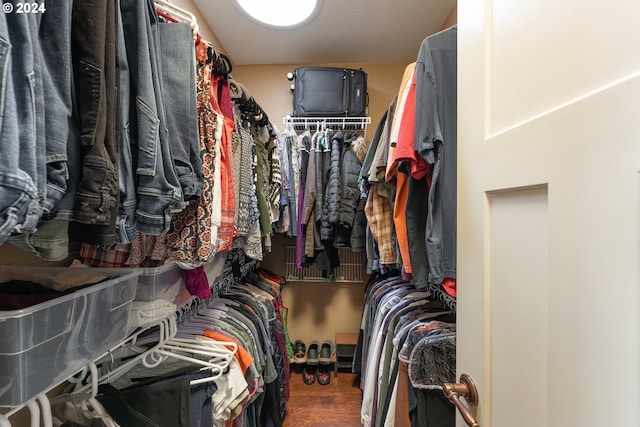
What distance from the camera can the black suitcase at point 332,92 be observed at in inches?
88.0

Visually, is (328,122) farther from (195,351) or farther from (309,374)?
(309,374)

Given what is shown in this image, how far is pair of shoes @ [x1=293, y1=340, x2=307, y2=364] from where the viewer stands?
2.45 m

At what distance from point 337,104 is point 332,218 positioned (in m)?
0.88

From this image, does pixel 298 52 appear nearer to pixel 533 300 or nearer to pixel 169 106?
pixel 169 106

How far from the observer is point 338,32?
206cm

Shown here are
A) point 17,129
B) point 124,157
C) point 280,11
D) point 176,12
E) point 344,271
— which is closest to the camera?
point 17,129

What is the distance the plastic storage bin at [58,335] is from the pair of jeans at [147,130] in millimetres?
219

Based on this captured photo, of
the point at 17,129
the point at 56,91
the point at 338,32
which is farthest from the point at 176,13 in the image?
the point at 338,32

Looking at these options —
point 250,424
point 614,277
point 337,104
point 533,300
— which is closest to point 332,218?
point 337,104

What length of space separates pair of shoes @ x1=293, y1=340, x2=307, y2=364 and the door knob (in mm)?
2014

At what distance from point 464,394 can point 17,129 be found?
0.87m

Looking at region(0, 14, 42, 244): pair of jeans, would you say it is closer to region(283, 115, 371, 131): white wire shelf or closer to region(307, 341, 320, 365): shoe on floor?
region(283, 115, 371, 131): white wire shelf

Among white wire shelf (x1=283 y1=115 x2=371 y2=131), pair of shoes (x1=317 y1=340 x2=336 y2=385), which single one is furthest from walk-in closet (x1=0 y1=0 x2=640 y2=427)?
pair of shoes (x1=317 y1=340 x2=336 y2=385)

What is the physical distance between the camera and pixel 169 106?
703 millimetres
